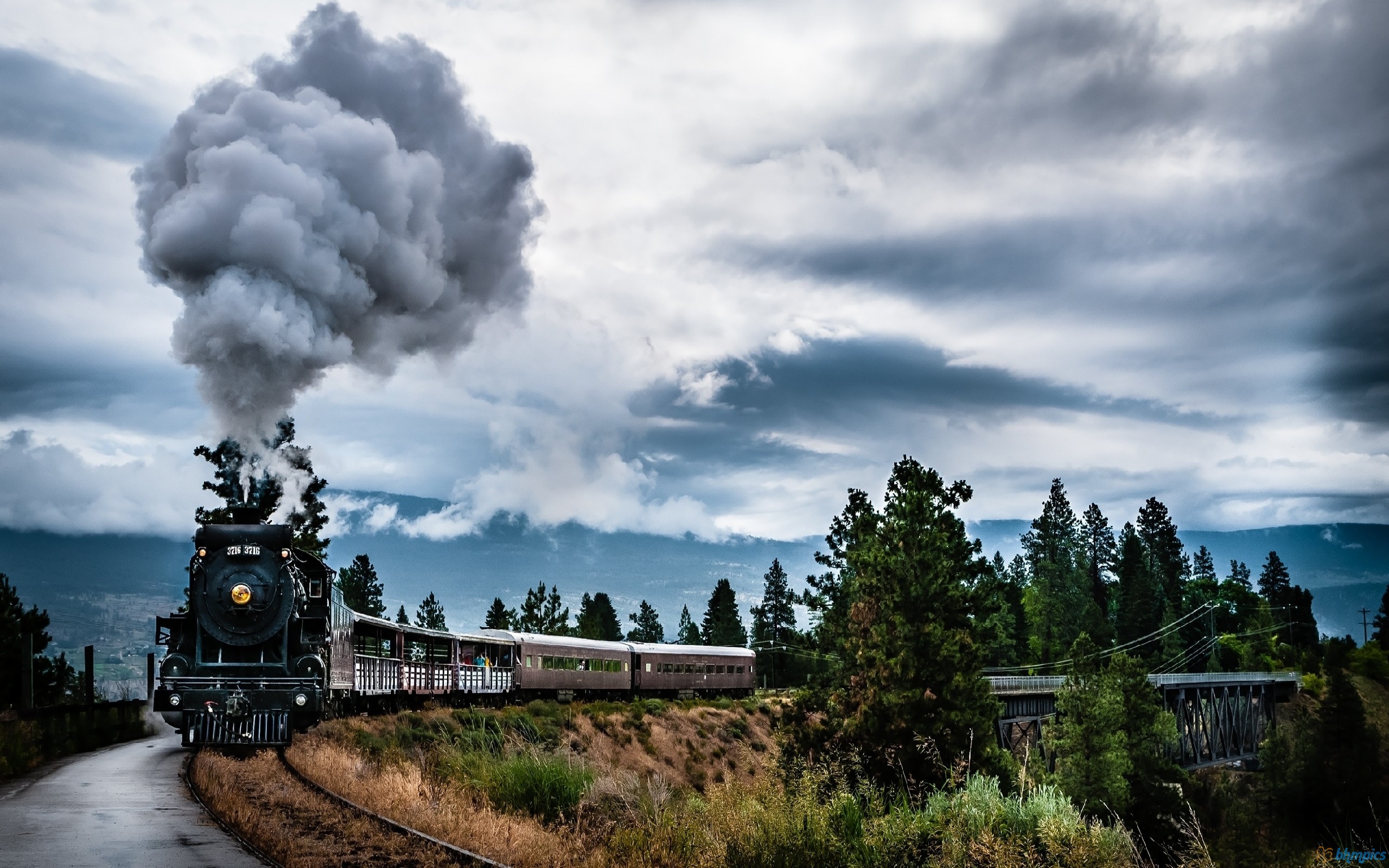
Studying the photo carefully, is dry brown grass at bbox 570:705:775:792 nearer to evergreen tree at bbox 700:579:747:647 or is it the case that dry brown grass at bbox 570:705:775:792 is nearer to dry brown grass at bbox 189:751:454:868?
dry brown grass at bbox 189:751:454:868

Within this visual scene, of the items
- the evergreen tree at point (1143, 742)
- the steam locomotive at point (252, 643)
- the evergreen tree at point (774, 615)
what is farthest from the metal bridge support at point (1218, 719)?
the steam locomotive at point (252, 643)

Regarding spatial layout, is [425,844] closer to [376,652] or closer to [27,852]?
[27,852]

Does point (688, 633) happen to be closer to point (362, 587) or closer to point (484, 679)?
point (362, 587)

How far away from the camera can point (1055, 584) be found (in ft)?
428

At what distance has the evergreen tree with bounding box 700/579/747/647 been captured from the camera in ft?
451

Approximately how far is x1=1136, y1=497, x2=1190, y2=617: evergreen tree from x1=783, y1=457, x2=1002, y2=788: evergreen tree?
324 feet

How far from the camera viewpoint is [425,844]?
1370cm

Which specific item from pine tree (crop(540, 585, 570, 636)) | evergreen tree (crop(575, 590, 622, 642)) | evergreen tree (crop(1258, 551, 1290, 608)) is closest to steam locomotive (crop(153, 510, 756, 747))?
evergreen tree (crop(575, 590, 622, 642))

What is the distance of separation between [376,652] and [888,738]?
852 inches

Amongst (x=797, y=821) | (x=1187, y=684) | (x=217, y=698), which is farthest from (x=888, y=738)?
(x=1187, y=684)

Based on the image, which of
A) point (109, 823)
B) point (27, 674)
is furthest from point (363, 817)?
point (27, 674)

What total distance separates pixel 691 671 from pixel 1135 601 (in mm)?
76036

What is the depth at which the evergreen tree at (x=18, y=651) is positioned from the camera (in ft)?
210

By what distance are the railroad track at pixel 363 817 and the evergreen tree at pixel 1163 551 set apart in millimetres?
136924
